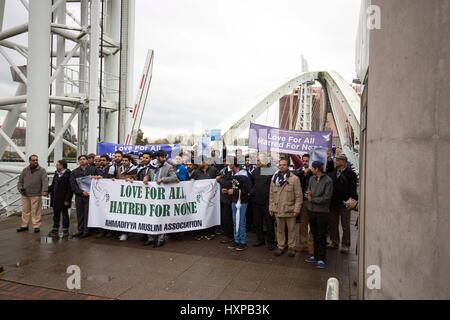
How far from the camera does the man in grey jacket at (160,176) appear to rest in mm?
7141

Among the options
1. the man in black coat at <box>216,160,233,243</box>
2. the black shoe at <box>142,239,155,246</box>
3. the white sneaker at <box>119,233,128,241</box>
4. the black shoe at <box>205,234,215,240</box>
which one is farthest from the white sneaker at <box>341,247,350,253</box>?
the white sneaker at <box>119,233,128,241</box>

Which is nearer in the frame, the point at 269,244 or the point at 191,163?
the point at 269,244

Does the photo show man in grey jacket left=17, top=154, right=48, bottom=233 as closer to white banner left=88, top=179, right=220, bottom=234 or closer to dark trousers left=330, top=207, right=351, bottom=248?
white banner left=88, top=179, right=220, bottom=234

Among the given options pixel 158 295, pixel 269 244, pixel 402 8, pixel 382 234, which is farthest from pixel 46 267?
pixel 402 8

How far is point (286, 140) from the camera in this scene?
29.2ft

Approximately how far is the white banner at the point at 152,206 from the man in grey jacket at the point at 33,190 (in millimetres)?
1471

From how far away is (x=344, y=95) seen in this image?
36.3 metres

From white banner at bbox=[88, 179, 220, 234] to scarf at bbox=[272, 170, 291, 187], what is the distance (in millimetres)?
1758

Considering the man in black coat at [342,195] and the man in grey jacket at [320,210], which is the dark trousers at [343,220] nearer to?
the man in black coat at [342,195]

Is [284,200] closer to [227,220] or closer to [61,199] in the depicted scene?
[227,220]

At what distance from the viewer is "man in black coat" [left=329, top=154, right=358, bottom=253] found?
22.4 feet

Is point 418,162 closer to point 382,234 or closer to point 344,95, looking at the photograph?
point 382,234

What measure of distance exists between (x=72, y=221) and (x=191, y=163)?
380cm

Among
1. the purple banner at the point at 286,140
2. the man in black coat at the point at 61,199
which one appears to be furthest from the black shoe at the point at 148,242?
the purple banner at the point at 286,140
